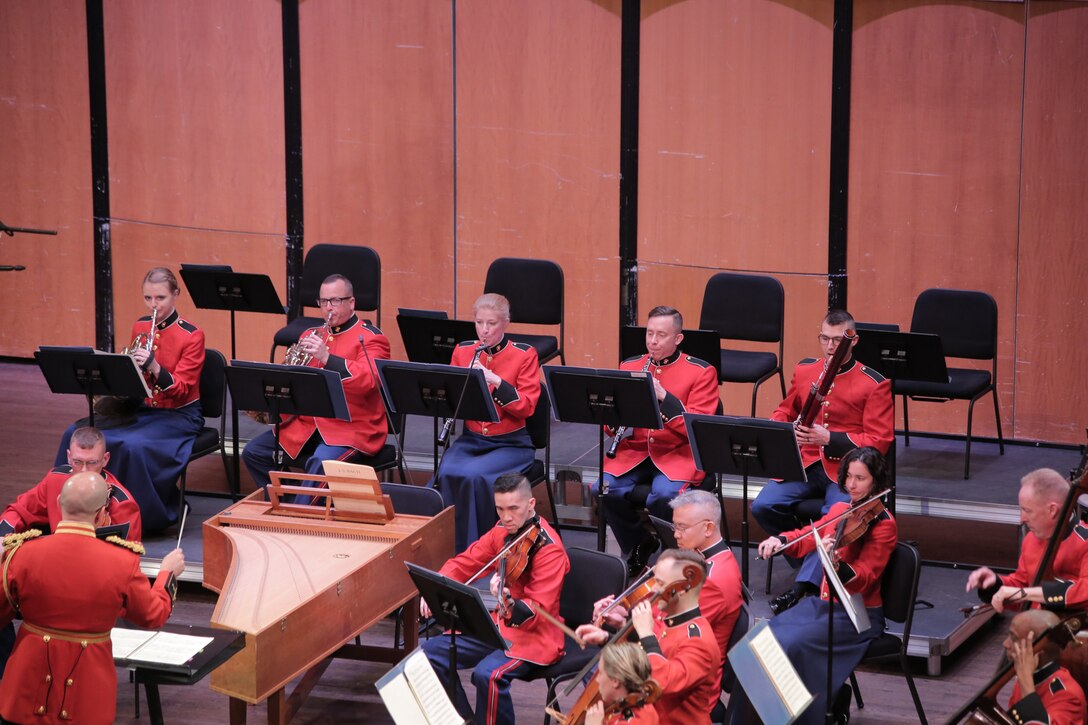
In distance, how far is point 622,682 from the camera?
4.21 meters

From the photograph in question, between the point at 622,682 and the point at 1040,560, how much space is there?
6.49 ft

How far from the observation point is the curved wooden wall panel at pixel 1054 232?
8.16 meters

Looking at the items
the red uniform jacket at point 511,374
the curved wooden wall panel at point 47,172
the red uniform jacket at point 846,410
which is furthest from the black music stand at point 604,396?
the curved wooden wall panel at point 47,172

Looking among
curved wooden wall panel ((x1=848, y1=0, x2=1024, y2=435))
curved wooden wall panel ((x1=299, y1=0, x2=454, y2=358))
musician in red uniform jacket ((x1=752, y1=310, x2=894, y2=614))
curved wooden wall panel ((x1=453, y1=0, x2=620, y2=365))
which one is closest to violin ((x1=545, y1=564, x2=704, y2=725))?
musician in red uniform jacket ((x1=752, y1=310, x2=894, y2=614))

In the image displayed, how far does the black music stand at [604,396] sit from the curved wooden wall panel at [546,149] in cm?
306

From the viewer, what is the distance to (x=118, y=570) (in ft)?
15.6

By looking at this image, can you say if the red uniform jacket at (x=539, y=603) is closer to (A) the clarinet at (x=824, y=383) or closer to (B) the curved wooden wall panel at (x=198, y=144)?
(A) the clarinet at (x=824, y=383)

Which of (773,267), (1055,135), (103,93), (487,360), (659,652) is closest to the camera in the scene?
(659,652)

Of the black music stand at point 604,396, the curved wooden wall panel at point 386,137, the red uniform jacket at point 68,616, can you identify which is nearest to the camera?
the red uniform jacket at point 68,616

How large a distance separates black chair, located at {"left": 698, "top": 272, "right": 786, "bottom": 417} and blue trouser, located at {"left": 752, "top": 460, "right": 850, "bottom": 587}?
132 centimetres

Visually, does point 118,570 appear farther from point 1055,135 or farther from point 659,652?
point 1055,135

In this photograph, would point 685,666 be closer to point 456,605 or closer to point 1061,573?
point 456,605

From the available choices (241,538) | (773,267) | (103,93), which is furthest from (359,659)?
(103,93)

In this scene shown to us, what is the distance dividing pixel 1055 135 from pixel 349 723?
5.29 meters
